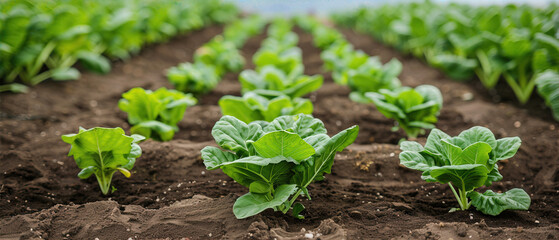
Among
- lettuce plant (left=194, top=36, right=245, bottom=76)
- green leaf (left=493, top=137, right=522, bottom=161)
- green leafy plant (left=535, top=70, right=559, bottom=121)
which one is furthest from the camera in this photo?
lettuce plant (left=194, top=36, right=245, bottom=76)

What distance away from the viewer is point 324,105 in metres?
4.80

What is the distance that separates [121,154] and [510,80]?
4469mm

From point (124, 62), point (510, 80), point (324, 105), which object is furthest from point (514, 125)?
point (124, 62)

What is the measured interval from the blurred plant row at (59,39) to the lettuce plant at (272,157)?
3462mm

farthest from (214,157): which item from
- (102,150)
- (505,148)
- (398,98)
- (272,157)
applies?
(398,98)

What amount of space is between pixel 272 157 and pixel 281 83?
1907 mm

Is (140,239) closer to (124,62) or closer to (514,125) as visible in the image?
(514,125)

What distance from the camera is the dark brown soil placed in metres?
2.15

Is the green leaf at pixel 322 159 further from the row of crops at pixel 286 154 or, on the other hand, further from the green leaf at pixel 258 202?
the green leaf at pixel 258 202

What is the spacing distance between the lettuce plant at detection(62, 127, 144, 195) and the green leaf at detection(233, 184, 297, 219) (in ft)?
2.42

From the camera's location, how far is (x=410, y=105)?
3.33 m

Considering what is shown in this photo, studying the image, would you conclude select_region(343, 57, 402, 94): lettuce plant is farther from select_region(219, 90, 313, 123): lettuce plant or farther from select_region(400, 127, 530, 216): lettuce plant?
select_region(400, 127, 530, 216): lettuce plant

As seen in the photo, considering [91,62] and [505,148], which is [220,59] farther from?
[505,148]

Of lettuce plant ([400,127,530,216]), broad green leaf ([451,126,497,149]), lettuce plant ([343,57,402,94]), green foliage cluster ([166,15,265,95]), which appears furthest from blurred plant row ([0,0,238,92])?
broad green leaf ([451,126,497,149])
